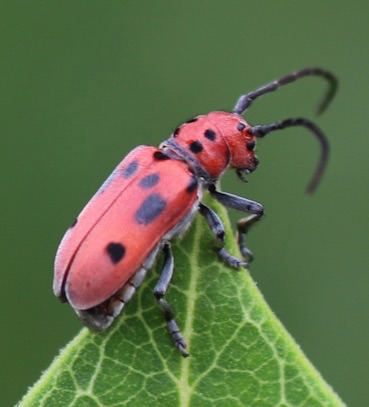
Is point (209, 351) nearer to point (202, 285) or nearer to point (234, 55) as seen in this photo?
point (202, 285)

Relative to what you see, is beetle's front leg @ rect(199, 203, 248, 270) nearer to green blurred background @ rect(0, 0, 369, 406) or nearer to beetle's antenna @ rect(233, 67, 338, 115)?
beetle's antenna @ rect(233, 67, 338, 115)

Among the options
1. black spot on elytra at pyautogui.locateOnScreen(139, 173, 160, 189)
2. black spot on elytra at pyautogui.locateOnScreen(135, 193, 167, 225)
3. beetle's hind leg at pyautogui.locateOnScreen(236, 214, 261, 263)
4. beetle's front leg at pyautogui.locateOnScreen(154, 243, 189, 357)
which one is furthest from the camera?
beetle's hind leg at pyautogui.locateOnScreen(236, 214, 261, 263)

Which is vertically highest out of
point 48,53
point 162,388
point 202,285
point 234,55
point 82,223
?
point 48,53

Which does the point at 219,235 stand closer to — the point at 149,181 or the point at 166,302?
the point at 166,302

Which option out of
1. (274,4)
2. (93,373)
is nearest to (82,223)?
(93,373)

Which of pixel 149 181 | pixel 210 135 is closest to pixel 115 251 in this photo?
pixel 149 181

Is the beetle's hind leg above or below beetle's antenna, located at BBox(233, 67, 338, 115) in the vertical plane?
below

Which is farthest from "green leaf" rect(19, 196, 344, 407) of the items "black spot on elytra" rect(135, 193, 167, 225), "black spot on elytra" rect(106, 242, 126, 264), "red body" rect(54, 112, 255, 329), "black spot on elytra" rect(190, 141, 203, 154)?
"black spot on elytra" rect(190, 141, 203, 154)
